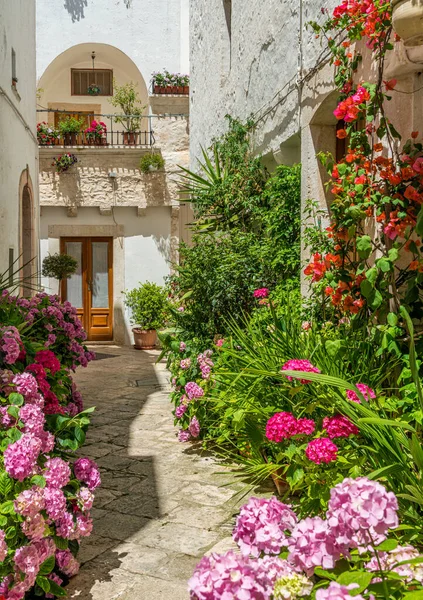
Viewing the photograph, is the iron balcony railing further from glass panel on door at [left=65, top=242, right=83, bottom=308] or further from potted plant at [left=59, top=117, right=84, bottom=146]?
glass panel on door at [left=65, top=242, right=83, bottom=308]

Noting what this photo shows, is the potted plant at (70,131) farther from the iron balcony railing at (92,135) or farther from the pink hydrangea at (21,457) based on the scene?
the pink hydrangea at (21,457)

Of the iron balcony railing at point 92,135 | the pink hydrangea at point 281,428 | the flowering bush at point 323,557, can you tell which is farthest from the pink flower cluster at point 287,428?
the iron balcony railing at point 92,135

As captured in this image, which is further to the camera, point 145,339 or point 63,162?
point 63,162

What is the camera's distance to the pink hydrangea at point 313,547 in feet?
4.45

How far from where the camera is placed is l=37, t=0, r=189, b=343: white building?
535 inches

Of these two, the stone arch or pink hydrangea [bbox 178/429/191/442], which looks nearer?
pink hydrangea [bbox 178/429/191/442]

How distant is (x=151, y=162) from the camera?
44.2 ft

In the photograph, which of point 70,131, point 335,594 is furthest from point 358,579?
point 70,131

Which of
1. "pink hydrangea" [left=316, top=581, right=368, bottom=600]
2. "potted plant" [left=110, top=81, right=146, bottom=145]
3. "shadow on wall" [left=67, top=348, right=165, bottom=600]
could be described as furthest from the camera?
"potted plant" [left=110, top=81, right=146, bottom=145]

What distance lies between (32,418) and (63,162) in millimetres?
11463

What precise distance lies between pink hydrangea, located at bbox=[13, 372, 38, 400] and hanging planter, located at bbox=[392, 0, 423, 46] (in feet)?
7.39

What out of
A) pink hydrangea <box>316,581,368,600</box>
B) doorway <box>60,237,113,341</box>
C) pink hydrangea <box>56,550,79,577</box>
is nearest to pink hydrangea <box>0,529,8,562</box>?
pink hydrangea <box>56,550,79,577</box>

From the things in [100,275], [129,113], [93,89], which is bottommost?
[100,275]

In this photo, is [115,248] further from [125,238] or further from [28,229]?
[28,229]
